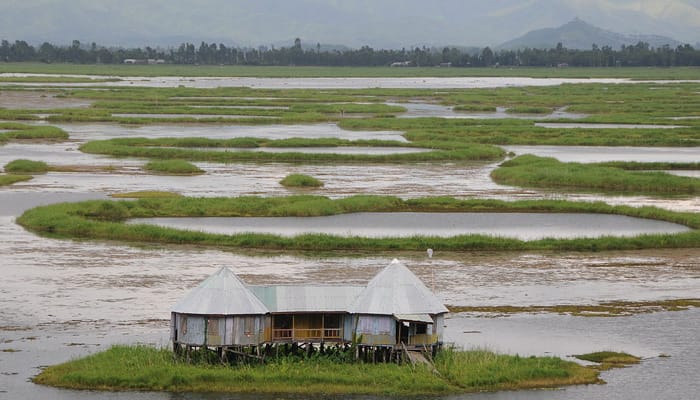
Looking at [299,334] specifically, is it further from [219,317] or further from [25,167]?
[25,167]

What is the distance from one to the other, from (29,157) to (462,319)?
37808mm

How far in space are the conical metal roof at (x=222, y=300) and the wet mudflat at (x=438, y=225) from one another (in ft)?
50.7

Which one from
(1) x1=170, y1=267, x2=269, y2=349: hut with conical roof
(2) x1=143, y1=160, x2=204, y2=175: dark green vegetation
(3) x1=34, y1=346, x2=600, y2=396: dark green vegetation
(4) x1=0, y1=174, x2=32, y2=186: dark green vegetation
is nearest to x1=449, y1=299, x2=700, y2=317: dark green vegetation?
(3) x1=34, y1=346, x2=600, y2=396: dark green vegetation

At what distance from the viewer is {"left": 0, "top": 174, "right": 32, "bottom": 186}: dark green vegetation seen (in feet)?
A: 169

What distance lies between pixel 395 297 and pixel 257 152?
40127 mm

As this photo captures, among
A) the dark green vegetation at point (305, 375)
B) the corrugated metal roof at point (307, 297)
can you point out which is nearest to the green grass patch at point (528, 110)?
the corrugated metal roof at point (307, 297)

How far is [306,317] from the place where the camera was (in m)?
24.5

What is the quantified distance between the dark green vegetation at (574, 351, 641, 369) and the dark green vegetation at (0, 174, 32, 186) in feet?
106

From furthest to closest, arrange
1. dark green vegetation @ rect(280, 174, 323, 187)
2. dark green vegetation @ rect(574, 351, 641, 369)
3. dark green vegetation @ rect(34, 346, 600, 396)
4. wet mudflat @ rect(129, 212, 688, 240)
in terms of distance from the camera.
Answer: dark green vegetation @ rect(280, 174, 323, 187), wet mudflat @ rect(129, 212, 688, 240), dark green vegetation @ rect(574, 351, 641, 369), dark green vegetation @ rect(34, 346, 600, 396)

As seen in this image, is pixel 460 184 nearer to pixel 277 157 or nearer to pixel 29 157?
pixel 277 157

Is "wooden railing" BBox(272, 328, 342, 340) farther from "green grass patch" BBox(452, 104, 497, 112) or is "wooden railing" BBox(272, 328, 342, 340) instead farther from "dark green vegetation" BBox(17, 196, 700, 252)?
"green grass patch" BBox(452, 104, 497, 112)

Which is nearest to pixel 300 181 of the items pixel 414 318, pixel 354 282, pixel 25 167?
pixel 25 167

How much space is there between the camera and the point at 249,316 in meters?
23.7

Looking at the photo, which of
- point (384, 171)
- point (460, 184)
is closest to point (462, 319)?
point (460, 184)
